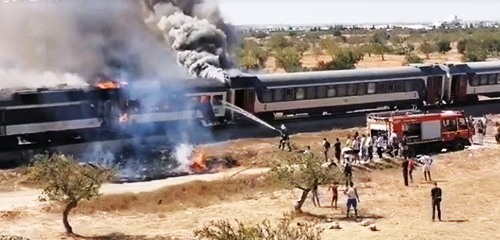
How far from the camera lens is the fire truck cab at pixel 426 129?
3105cm

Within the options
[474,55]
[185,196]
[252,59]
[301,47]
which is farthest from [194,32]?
[301,47]

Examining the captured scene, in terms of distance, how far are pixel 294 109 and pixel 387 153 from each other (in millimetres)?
9491

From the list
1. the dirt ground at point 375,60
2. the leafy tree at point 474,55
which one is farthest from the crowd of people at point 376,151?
the leafy tree at point 474,55

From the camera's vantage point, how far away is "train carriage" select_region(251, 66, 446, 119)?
38625 mm

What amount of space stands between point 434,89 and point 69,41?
922 inches

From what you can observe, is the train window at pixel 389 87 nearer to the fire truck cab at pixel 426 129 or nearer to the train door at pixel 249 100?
the train door at pixel 249 100

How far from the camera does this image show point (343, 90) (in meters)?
41.1

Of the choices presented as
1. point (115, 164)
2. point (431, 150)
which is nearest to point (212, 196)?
point (115, 164)

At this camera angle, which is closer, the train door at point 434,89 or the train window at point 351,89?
the train window at point 351,89

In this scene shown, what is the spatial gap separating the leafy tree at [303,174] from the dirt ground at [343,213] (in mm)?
837

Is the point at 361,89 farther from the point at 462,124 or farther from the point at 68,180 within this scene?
the point at 68,180

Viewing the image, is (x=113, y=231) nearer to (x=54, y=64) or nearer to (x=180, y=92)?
(x=180, y=92)

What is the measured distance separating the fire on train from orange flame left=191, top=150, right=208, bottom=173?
282 cm

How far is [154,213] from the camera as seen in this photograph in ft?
75.9
